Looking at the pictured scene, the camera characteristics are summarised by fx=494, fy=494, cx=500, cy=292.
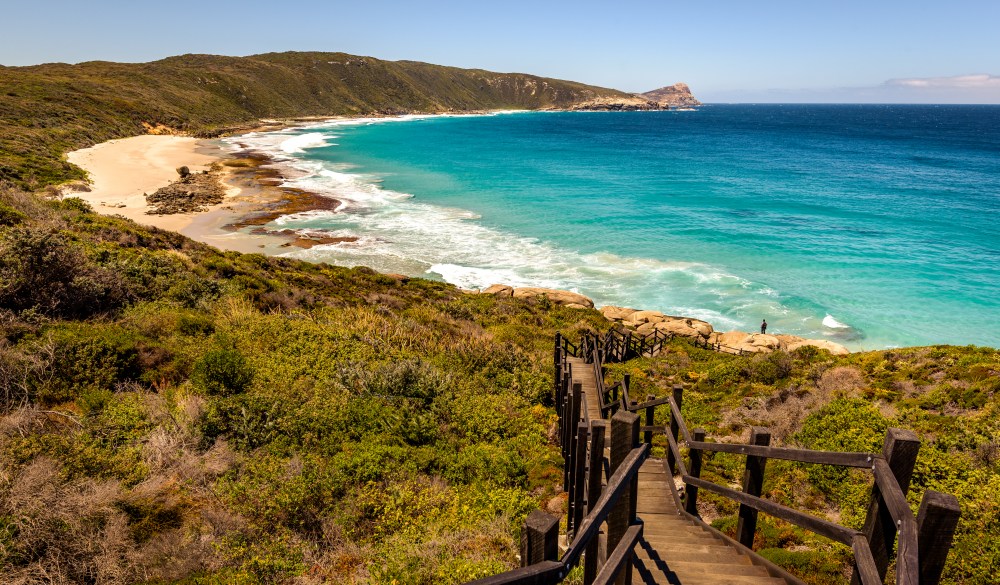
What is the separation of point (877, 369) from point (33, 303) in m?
19.5

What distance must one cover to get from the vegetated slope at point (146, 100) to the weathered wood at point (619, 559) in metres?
43.3

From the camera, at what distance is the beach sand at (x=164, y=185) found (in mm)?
33406

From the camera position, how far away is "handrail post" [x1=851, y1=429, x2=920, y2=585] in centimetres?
262

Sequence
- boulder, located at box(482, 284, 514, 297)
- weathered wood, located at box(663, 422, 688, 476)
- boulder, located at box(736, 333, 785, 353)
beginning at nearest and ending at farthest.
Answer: weathered wood, located at box(663, 422, 688, 476), boulder, located at box(736, 333, 785, 353), boulder, located at box(482, 284, 514, 297)

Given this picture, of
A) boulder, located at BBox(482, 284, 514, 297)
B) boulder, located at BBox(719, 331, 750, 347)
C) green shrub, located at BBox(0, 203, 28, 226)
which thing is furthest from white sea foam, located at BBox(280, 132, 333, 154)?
boulder, located at BBox(719, 331, 750, 347)

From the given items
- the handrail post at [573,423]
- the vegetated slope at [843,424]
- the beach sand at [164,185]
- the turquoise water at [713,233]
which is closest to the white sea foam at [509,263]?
the turquoise water at [713,233]

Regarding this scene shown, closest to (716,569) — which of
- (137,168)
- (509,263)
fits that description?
(509,263)

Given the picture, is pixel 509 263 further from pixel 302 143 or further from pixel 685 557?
pixel 302 143

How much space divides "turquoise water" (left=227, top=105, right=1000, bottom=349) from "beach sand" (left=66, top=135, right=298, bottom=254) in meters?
4.68

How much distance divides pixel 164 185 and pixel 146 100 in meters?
74.0

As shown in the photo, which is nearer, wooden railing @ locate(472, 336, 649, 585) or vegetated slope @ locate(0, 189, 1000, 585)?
wooden railing @ locate(472, 336, 649, 585)

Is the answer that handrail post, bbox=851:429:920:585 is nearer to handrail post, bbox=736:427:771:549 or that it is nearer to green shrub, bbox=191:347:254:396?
handrail post, bbox=736:427:771:549

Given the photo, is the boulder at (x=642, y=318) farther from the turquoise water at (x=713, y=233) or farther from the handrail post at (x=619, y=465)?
the handrail post at (x=619, y=465)

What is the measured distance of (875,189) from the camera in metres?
51.3
